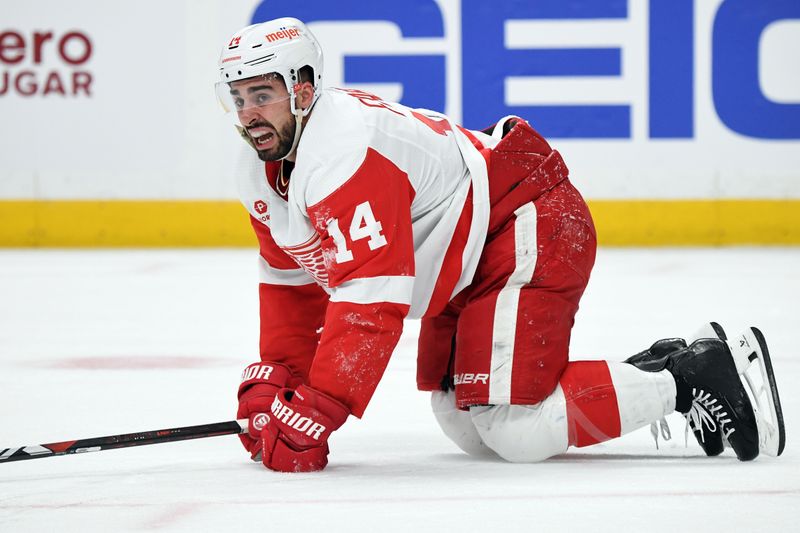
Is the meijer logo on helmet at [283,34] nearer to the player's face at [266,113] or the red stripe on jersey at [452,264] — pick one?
the player's face at [266,113]

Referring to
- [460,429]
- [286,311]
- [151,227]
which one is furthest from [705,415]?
[151,227]

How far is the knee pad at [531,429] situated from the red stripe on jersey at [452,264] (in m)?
0.21

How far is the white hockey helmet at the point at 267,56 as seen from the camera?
210 cm

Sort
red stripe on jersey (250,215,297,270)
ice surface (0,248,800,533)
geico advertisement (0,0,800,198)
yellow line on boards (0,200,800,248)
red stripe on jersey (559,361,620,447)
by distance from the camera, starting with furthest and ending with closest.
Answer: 1. yellow line on boards (0,200,800,248)
2. geico advertisement (0,0,800,198)
3. red stripe on jersey (250,215,297,270)
4. red stripe on jersey (559,361,620,447)
5. ice surface (0,248,800,533)

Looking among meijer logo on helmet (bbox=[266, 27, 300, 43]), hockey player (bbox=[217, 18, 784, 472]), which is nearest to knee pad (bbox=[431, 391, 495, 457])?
hockey player (bbox=[217, 18, 784, 472])

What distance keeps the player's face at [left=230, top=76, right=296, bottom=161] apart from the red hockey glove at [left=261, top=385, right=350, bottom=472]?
0.40m

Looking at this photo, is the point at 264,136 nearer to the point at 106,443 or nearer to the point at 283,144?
the point at 283,144

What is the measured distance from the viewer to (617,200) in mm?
6449

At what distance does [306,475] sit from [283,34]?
0.71 metres

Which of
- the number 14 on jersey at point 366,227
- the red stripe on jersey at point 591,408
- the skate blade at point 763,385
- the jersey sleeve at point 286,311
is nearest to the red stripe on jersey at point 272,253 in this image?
the jersey sleeve at point 286,311

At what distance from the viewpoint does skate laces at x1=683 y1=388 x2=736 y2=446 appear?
2213 millimetres

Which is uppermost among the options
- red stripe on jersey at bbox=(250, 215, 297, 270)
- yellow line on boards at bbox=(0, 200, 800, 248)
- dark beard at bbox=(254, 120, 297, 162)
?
dark beard at bbox=(254, 120, 297, 162)

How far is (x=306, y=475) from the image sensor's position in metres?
2.11

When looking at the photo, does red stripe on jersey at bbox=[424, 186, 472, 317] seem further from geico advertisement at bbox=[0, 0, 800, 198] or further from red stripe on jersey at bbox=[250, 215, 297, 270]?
geico advertisement at bbox=[0, 0, 800, 198]
